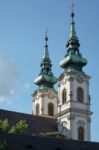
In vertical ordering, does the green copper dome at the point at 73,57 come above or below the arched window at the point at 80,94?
above

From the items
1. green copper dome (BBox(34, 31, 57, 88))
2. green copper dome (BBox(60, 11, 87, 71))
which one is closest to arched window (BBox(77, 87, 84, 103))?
green copper dome (BBox(60, 11, 87, 71))

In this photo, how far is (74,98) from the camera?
81.4m

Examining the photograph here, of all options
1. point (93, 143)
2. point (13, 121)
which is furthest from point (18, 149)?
point (13, 121)

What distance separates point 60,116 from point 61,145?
3191cm

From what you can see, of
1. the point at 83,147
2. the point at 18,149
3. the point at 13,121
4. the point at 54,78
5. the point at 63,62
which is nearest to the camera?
the point at 18,149

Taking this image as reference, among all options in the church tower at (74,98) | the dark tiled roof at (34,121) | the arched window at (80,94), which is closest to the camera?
the dark tiled roof at (34,121)

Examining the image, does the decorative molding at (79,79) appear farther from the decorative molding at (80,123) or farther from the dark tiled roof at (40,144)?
the dark tiled roof at (40,144)

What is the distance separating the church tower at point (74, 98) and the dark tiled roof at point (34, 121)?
1300 millimetres

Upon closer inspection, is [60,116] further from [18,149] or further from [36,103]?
[18,149]

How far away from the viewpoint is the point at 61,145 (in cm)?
4984

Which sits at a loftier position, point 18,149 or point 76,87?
point 76,87

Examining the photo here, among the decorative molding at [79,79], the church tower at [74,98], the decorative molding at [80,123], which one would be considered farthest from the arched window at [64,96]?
the decorative molding at [80,123]

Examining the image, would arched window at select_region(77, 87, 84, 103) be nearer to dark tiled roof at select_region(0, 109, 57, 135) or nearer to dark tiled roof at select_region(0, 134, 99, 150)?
dark tiled roof at select_region(0, 109, 57, 135)

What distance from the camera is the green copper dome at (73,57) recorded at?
83.2 metres
